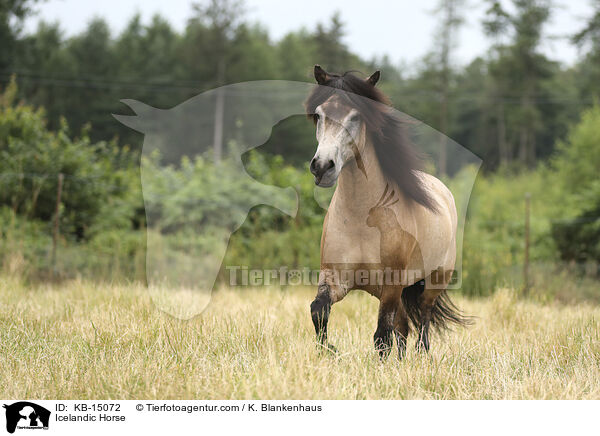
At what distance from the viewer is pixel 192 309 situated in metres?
5.27

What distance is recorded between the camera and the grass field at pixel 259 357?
298 centimetres

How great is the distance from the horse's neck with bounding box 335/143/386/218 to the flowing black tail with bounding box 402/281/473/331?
4.73ft

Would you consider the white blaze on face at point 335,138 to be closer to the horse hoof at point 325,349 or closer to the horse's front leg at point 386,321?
the horse's front leg at point 386,321

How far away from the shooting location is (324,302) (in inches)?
136

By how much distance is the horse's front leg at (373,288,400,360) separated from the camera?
11.7 feet

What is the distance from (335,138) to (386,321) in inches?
52.6

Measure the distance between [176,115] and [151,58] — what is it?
3174 centimetres

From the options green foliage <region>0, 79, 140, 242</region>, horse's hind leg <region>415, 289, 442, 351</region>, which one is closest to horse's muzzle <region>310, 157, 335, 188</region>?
horse's hind leg <region>415, 289, 442, 351</region>

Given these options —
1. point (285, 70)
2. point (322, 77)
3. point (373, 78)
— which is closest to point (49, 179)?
point (322, 77)
